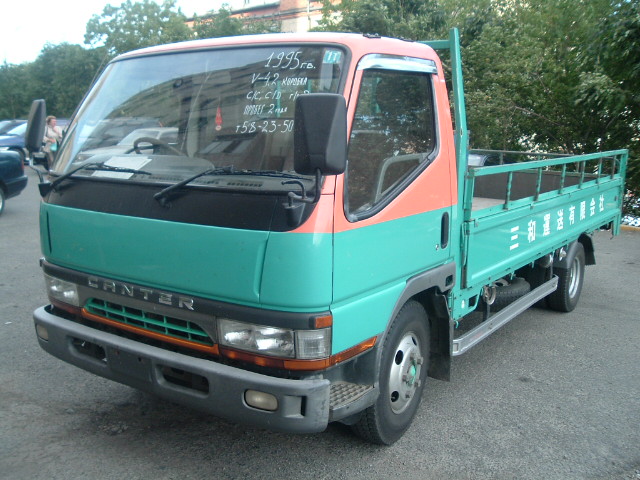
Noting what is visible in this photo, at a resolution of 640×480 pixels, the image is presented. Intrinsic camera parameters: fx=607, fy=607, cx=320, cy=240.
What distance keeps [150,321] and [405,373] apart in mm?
1509

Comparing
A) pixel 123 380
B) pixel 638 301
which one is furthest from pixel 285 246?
pixel 638 301

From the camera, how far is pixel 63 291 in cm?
355

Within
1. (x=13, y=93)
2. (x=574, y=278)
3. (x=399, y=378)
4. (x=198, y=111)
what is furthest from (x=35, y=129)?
(x=13, y=93)

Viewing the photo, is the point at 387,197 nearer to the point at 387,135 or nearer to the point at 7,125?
the point at 387,135

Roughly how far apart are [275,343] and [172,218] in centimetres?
80

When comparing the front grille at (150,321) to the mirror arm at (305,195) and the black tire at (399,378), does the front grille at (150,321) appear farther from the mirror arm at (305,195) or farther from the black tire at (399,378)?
the black tire at (399,378)

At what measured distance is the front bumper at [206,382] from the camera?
2791 millimetres

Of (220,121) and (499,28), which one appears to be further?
(499,28)

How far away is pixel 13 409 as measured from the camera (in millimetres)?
3926

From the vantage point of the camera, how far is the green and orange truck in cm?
278

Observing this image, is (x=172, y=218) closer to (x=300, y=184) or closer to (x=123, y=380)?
(x=300, y=184)

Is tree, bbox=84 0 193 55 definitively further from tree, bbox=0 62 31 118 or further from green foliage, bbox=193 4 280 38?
green foliage, bbox=193 4 280 38

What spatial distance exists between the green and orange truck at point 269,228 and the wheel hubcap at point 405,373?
0.01 m

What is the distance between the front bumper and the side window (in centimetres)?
91
